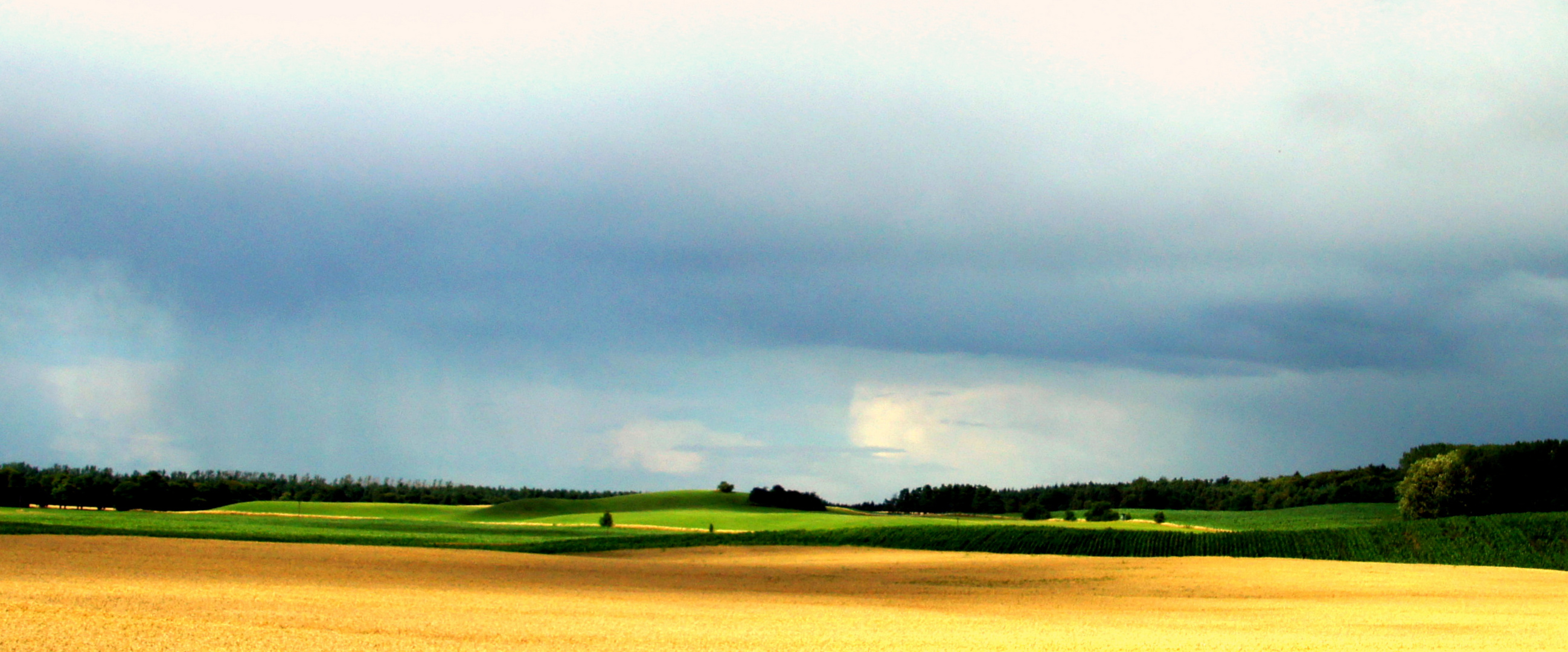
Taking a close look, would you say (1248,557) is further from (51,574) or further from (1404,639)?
(51,574)

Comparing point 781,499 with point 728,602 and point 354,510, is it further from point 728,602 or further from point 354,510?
point 728,602

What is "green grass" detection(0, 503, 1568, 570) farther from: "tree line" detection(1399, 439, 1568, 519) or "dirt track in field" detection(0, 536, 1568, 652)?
"tree line" detection(1399, 439, 1568, 519)

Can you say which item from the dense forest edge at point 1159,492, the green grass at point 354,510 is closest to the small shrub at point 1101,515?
the dense forest edge at point 1159,492

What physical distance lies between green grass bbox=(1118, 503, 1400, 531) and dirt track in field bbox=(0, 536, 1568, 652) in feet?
125

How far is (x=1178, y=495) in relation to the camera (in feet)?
543

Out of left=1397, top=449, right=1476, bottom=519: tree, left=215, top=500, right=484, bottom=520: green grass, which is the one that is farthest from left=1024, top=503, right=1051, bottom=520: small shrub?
left=215, top=500, right=484, bottom=520: green grass

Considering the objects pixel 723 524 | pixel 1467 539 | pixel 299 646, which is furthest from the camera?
pixel 723 524

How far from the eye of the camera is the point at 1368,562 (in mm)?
60188

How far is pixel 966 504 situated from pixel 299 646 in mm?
155194

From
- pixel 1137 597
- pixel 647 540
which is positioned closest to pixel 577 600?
pixel 1137 597

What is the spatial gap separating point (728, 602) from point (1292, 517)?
283 ft

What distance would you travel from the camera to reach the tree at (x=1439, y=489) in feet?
311

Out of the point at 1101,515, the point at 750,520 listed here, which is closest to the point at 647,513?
the point at 750,520

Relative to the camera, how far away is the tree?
9475 cm
